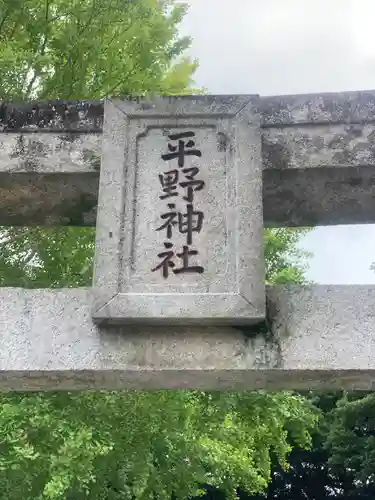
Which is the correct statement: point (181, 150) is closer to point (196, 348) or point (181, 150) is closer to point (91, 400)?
point (196, 348)

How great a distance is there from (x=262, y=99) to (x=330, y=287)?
97 cm

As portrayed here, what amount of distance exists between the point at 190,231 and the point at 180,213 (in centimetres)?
10

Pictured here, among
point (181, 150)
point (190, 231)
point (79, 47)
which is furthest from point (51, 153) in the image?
point (79, 47)

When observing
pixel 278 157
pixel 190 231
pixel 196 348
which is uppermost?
pixel 278 157

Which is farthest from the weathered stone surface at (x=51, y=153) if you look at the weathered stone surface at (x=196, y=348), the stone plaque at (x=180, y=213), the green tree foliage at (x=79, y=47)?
the green tree foliage at (x=79, y=47)

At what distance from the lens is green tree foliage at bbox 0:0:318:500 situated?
A: 5375 mm

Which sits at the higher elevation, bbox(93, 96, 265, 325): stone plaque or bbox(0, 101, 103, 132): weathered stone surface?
bbox(0, 101, 103, 132): weathered stone surface

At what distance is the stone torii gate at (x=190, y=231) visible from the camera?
262 cm

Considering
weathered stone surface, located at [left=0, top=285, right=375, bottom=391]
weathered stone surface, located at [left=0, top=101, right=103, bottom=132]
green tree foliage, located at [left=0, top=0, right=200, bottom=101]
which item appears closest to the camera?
weathered stone surface, located at [left=0, top=285, right=375, bottom=391]

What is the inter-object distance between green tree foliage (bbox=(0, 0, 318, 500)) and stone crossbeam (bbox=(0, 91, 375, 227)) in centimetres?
244

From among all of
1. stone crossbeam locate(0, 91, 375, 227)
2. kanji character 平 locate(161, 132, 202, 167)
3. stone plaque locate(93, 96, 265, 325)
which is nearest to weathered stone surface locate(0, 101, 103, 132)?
stone crossbeam locate(0, 91, 375, 227)

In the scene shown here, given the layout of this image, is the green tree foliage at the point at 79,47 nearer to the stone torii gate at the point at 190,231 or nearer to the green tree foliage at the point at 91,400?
the green tree foliage at the point at 91,400

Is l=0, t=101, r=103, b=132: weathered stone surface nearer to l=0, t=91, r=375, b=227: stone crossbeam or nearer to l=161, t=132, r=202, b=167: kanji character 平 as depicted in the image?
l=0, t=91, r=375, b=227: stone crossbeam

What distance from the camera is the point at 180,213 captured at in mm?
2838
